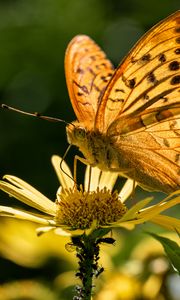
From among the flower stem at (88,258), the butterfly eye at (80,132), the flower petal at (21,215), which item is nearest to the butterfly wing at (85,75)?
the butterfly eye at (80,132)

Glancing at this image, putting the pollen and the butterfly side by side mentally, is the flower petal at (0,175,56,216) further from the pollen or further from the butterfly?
the butterfly

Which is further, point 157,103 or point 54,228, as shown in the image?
point 157,103

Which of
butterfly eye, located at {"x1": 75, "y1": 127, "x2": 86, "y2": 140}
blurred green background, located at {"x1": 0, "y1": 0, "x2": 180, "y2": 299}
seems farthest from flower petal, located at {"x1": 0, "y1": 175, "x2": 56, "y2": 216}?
blurred green background, located at {"x1": 0, "y1": 0, "x2": 180, "y2": 299}

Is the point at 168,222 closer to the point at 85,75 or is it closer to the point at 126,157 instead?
the point at 126,157

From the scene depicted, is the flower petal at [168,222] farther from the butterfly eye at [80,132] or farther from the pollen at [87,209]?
the butterfly eye at [80,132]

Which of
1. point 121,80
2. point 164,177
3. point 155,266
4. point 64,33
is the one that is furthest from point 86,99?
point 64,33

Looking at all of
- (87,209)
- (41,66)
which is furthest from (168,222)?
(41,66)

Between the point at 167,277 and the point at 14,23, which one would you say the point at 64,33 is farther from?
the point at 167,277
